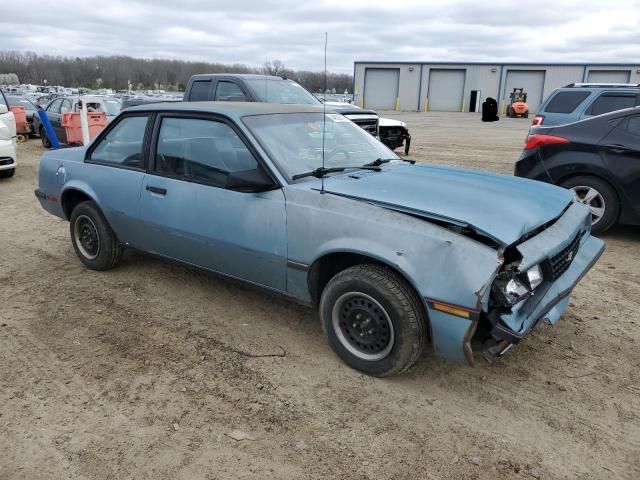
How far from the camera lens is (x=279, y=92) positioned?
9484 mm

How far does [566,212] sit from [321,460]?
7.84ft

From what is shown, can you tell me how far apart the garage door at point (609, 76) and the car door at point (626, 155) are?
42.4 m

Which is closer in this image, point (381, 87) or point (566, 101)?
point (566, 101)

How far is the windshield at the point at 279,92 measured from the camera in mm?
9180

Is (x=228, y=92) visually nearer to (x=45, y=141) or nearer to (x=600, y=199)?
(x=600, y=199)

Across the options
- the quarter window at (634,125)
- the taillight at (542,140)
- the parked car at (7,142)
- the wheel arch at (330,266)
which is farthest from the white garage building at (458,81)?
the wheel arch at (330,266)

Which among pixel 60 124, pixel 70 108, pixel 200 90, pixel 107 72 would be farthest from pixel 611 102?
pixel 107 72

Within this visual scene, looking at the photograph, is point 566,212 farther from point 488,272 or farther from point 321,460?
point 321,460

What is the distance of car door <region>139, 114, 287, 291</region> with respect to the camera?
360cm

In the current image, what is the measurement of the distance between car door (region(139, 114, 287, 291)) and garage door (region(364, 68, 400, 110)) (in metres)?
47.0

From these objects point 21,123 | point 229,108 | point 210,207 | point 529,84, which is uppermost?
point 529,84

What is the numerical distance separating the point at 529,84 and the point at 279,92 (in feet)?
139

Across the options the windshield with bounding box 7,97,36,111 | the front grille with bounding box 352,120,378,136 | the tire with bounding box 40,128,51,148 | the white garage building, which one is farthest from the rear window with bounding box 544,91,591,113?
the white garage building

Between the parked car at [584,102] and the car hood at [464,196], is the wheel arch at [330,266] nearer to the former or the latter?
the car hood at [464,196]
